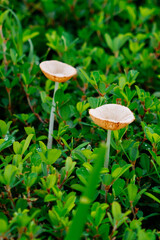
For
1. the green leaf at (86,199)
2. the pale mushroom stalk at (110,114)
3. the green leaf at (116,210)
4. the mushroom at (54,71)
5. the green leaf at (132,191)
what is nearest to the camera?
the green leaf at (86,199)

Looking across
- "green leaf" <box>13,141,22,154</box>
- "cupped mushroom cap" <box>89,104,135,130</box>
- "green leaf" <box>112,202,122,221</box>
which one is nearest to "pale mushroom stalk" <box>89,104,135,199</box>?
"cupped mushroom cap" <box>89,104,135,130</box>

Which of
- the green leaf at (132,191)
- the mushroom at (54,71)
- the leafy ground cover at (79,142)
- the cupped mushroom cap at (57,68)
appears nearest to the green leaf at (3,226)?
the leafy ground cover at (79,142)

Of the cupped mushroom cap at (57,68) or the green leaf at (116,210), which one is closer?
the green leaf at (116,210)

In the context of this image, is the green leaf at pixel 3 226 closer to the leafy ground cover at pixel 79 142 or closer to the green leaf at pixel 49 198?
the leafy ground cover at pixel 79 142

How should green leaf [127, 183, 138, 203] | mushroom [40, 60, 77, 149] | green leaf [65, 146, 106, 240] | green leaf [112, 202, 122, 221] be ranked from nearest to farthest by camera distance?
green leaf [65, 146, 106, 240] → green leaf [112, 202, 122, 221] → green leaf [127, 183, 138, 203] → mushroom [40, 60, 77, 149]

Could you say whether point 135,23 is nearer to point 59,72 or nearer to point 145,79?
point 145,79

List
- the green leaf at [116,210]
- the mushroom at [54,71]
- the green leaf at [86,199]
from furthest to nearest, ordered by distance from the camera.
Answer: the mushroom at [54,71] < the green leaf at [116,210] < the green leaf at [86,199]

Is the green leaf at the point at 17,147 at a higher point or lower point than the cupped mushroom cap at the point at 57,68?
lower

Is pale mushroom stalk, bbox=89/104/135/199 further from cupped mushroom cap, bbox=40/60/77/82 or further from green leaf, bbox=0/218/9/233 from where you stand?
green leaf, bbox=0/218/9/233

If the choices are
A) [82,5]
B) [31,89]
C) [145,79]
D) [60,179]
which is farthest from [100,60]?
[60,179]

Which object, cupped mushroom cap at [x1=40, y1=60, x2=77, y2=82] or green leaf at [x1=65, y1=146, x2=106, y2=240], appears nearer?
green leaf at [x1=65, y1=146, x2=106, y2=240]

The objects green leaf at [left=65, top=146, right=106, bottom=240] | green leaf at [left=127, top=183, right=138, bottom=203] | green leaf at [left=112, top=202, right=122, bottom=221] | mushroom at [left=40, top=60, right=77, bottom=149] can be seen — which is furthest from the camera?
mushroom at [left=40, top=60, right=77, bottom=149]
